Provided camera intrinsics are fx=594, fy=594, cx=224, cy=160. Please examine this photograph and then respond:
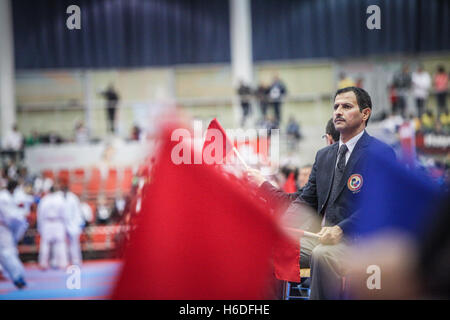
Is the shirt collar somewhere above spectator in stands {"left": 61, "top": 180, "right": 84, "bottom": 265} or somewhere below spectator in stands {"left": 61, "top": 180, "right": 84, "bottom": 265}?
above

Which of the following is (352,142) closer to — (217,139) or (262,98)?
(217,139)

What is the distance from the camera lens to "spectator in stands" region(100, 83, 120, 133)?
1450 cm

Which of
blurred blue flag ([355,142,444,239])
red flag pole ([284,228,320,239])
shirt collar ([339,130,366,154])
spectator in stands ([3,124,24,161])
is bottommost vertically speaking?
spectator in stands ([3,124,24,161])

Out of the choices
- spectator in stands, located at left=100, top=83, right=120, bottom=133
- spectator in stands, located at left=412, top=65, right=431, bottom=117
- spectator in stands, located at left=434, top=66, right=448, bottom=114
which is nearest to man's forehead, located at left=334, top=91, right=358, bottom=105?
spectator in stands, located at left=412, top=65, right=431, bottom=117

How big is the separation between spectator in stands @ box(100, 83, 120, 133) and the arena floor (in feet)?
16.2

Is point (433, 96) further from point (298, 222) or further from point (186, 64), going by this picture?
point (298, 222)

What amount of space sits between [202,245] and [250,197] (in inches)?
14.5

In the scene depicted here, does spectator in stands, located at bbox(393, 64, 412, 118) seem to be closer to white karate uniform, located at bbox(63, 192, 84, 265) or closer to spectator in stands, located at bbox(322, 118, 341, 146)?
white karate uniform, located at bbox(63, 192, 84, 265)

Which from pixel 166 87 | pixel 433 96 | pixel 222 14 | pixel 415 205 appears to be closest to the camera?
pixel 415 205

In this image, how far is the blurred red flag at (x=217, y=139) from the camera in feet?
10.9

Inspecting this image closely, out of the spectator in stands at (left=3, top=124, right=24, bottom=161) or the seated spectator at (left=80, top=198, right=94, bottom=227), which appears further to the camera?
the spectator in stands at (left=3, top=124, right=24, bottom=161)

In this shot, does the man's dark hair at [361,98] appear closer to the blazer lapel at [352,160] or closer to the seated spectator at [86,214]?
the blazer lapel at [352,160]

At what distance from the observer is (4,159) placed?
1393 cm

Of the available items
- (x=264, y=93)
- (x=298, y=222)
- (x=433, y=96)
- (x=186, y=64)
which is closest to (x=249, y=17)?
(x=186, y=64)
